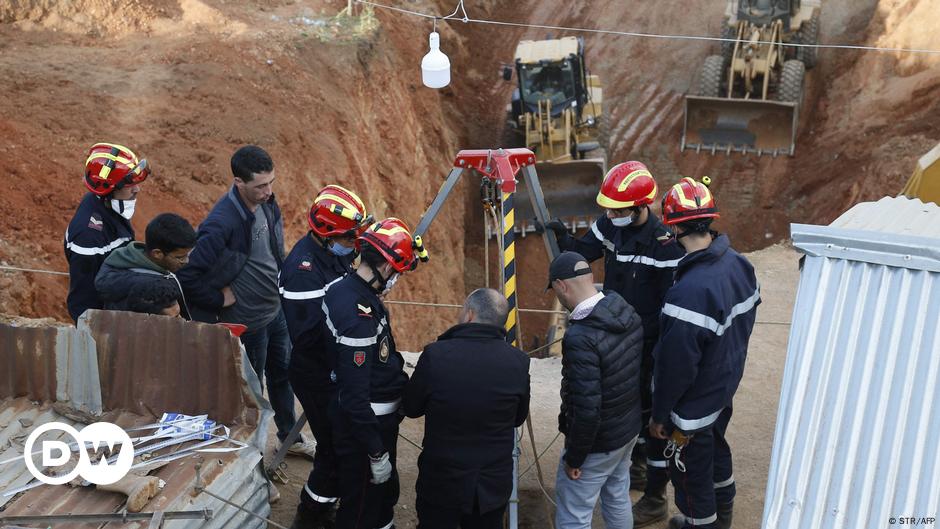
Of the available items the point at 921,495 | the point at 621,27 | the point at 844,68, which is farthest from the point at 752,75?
the point at 921,495

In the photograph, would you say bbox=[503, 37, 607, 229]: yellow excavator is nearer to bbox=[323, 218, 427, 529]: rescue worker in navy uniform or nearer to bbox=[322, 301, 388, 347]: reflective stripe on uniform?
bbox=[323, 218, 427, 529]: rescue worker in navy uniform

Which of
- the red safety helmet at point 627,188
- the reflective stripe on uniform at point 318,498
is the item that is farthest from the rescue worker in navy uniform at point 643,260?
the reflective stripe on uniform at point 318,498

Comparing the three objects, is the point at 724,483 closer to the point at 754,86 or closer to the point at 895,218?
the point at 895,218

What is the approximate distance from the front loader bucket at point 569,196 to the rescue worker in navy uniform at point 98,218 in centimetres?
950

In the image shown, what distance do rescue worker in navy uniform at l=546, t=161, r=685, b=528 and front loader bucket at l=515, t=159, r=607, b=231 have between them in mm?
8613

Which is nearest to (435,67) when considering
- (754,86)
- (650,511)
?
(650,511)

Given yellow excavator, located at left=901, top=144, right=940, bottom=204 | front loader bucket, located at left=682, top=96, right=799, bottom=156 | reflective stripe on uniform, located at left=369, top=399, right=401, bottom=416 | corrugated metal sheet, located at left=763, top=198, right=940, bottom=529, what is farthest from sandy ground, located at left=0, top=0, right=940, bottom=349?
corrugated metal sheet, located at left=763, top=198, right=940, bottom=529

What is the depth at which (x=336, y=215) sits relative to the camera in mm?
5191

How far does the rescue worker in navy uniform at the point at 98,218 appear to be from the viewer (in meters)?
5.52

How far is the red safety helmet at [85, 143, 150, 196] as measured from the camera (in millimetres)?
5512

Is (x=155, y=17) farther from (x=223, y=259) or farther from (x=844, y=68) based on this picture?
(x=844, y=68)

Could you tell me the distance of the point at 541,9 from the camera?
22156mm

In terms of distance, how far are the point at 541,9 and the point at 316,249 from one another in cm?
1822

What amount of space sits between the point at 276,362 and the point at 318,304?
144cm
